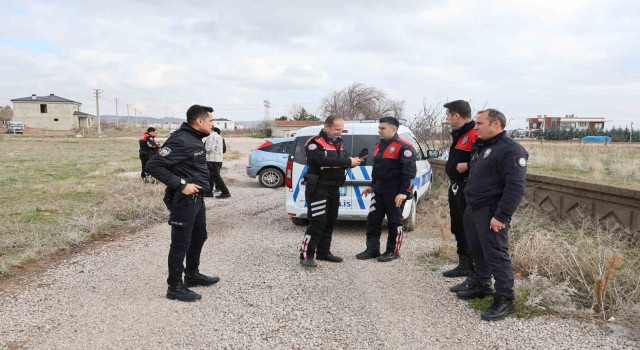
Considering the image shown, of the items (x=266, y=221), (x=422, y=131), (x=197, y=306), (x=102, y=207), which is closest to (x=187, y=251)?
(x=197, y=306)

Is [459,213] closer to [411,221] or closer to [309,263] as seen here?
[309,263]

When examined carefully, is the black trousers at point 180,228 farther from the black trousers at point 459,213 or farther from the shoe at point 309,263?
the black trousers at point 459,213

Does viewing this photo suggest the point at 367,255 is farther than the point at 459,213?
Yes

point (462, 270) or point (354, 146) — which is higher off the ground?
point (354, 146)

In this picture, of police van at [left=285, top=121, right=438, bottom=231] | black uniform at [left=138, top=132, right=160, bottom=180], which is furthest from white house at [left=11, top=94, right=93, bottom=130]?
police van at [left=285, top=121, right=438, bottom=231]

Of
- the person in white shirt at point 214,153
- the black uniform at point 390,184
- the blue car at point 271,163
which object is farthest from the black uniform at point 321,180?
the blue car at point 271,163

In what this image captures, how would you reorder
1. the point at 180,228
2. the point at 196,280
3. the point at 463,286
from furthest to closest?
1. the point at 196,280
2. the point at 463,286
3. the point at 180,228

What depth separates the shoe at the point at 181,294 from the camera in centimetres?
432

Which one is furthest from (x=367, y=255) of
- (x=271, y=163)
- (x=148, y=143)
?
(x=148, y=143)

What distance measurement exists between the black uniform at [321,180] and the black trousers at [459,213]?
1.22 meters

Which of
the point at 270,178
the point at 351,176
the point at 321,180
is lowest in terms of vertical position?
the point at 270,178

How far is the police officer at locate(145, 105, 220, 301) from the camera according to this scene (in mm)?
4168

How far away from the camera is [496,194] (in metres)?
3.95

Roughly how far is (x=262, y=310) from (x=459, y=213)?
2278mm
